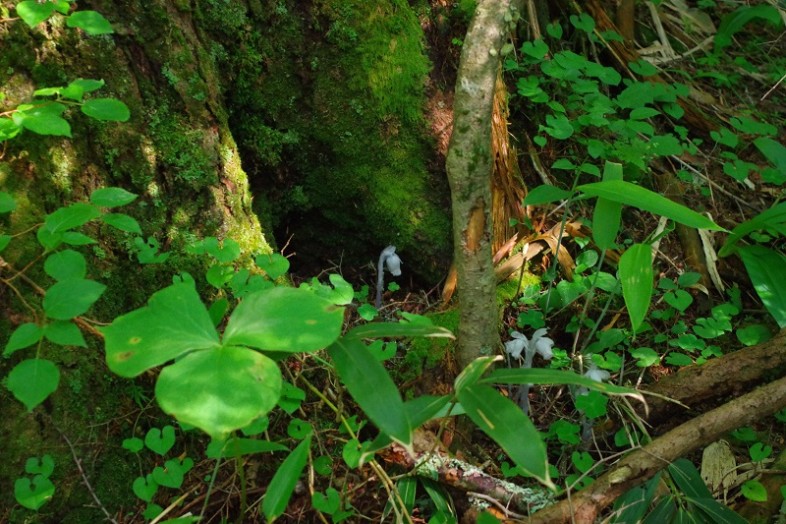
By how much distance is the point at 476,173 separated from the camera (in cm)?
219

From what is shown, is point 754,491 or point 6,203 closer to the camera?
point 6,203

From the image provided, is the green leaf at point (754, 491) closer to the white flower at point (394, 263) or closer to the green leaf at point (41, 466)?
the white flower at point (394, 263)

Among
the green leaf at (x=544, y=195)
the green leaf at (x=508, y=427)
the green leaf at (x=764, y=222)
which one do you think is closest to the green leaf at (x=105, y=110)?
the green leaf at (x=508, y=427)

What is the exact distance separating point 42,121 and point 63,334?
25.6 inches

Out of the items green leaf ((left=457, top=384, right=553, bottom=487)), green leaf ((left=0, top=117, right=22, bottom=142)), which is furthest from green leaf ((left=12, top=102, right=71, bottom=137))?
green leaf ((left=457, top=384, right=553, bottom=487))

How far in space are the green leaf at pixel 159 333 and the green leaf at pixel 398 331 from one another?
0.41 meters

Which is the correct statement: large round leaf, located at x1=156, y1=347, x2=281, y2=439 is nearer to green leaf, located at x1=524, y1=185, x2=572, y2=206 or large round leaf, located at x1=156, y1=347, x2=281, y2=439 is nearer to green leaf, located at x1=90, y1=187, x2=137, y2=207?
green leaf, located at x1=90, y1=187, x2=137, y2=207

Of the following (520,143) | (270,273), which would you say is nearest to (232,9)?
(270,273)

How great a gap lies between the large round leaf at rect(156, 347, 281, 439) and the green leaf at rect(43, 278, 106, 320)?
412mm

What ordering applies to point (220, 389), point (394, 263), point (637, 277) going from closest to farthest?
1. point (220, 389)
2. point (637, 277)
3. point (394, 263)

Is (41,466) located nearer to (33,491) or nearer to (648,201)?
(33,491)

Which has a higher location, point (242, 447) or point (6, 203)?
point (6, 203)

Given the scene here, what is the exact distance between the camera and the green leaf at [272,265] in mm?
2320

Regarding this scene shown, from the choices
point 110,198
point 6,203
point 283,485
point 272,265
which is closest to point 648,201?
point 272,265
